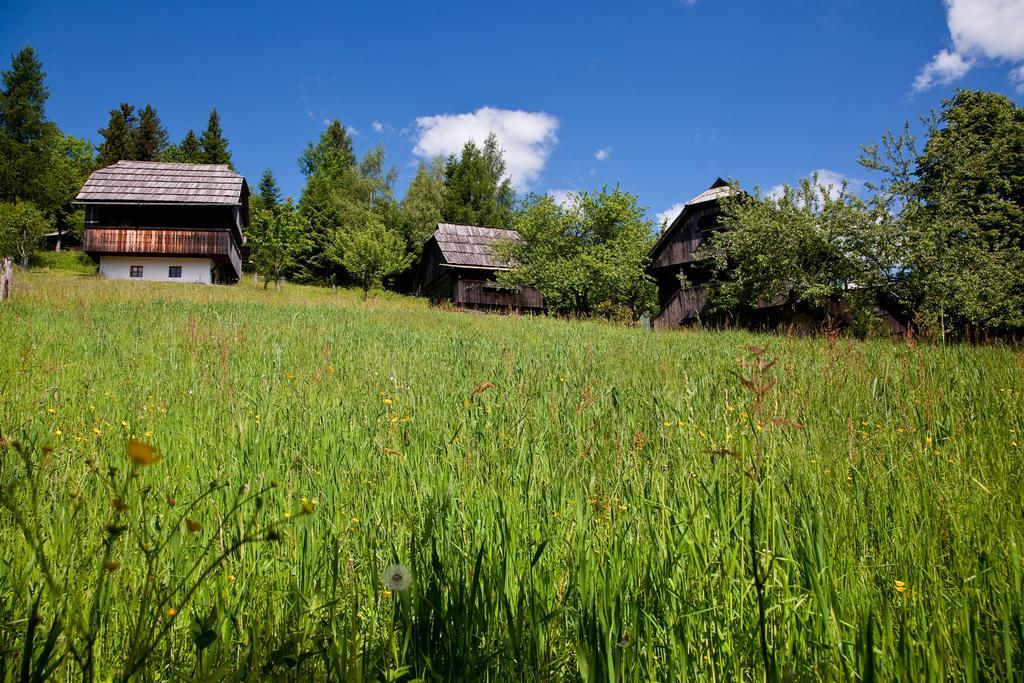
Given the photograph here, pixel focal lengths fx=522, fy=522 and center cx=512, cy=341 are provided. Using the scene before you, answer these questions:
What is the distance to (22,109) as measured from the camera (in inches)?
1558

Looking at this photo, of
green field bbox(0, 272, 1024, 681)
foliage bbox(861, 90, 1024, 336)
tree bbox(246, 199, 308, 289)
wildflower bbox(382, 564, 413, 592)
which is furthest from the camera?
tree bbox(246, 199, 308, 289)

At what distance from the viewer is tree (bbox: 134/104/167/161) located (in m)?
54.6

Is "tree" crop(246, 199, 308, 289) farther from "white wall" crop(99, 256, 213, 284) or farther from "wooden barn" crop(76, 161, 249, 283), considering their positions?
"white wall" crop(99, 256, 213, 284)

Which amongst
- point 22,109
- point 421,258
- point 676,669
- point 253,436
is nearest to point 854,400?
point 676,669

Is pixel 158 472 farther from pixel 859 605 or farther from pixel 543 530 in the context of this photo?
pixel 859 605

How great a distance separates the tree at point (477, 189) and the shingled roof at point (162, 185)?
22399 millimetres

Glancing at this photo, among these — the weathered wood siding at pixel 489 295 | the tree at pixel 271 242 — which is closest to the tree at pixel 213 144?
the tree at pixel 271 242

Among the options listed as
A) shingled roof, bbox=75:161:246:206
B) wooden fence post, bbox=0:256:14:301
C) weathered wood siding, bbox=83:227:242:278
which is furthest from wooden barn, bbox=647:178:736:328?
weathered wood siding, bbox=83:227:242:278

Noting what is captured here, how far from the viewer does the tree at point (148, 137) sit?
54.6 m

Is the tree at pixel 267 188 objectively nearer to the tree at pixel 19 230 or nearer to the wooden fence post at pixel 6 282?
the tree at pixel 19 230

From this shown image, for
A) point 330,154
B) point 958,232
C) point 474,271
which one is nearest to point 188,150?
point 330,154

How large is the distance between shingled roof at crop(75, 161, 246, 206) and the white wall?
3.53 meters

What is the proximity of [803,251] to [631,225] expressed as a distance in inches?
426

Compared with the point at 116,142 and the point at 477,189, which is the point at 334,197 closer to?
the point at 477,189
